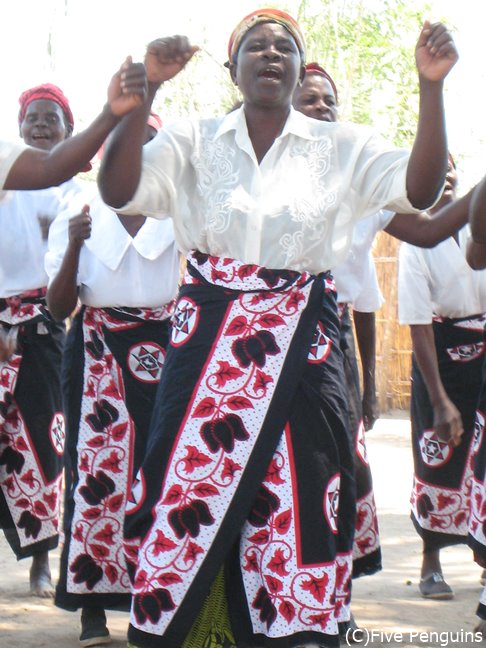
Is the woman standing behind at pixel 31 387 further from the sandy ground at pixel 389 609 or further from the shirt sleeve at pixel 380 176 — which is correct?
the shirt sleeve at pixel 380 176

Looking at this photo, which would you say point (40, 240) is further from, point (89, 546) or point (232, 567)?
point (232, 567)

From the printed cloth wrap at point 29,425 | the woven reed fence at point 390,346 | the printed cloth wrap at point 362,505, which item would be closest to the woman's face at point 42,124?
the printed cloth wrap at point 29,425

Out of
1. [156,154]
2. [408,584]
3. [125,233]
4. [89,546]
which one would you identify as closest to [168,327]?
[125,233]

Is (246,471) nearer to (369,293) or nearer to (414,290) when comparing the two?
(369,293)

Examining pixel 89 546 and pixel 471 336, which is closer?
pixel 89 546

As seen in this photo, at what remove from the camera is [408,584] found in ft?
20.1

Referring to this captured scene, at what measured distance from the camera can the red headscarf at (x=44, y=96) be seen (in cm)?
596

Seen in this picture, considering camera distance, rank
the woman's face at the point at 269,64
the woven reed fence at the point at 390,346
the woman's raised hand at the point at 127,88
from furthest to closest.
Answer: the woven reed fence at the point at 390,346, the woman's face at the point at 269,64, the woman's raised hand at the point at 127,88

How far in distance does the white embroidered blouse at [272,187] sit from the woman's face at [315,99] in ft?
3.71

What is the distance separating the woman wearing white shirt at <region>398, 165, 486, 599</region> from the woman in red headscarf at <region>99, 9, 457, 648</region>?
6.12 feet

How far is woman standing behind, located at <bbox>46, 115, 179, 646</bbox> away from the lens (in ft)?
16.1

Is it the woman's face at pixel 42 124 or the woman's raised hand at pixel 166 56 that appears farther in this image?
the woman's face at pixel 42 124

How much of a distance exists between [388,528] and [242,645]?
4.13 metres

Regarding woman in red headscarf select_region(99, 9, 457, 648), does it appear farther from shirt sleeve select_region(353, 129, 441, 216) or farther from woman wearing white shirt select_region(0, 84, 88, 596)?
woman wearing white shirt select_region(0, 84, 88, 596)
